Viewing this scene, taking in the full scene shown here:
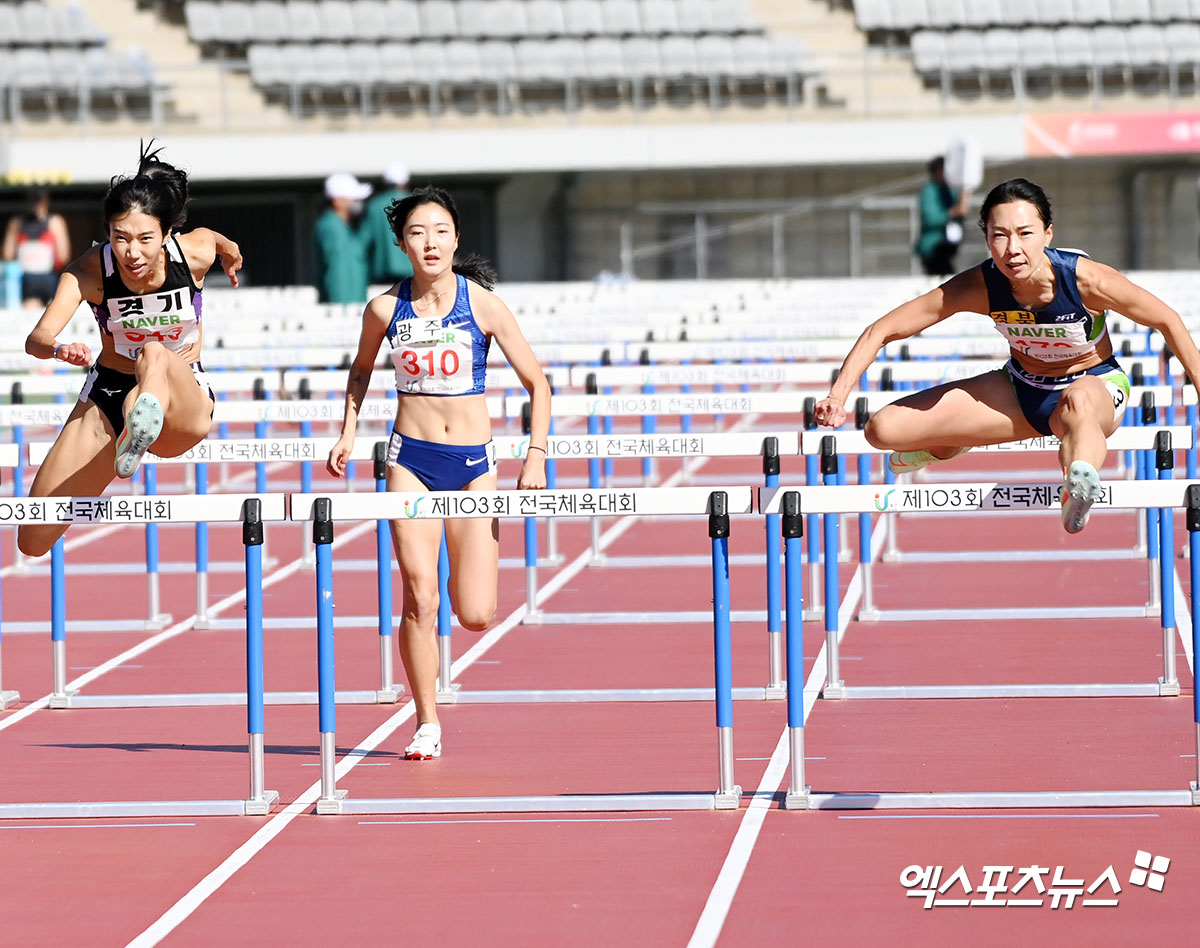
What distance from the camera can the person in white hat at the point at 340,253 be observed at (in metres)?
15.5

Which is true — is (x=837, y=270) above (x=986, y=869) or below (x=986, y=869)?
above

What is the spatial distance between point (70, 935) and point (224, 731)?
7.10ft

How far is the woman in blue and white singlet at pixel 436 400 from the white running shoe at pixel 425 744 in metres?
0.19

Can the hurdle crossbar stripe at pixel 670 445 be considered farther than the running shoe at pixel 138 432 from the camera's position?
Yes

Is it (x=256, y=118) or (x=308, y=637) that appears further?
(x=256, y=118)

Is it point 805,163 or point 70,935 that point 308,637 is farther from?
point 805,163

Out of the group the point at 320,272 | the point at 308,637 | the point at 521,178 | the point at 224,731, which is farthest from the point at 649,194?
the point at 224,731

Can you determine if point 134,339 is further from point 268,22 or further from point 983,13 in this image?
point 983,13

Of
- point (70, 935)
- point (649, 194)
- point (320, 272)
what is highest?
point (649, 194)

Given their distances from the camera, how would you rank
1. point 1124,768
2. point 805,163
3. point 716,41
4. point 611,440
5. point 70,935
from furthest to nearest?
point 716,41 < point 805,163 < point 611,440 < point 1124,768 < point 70,935

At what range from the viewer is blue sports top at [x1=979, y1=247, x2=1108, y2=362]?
18.6 feet

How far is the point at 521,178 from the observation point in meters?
28.5

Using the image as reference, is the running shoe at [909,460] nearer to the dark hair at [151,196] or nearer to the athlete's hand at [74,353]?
the dark hair at [151,196]

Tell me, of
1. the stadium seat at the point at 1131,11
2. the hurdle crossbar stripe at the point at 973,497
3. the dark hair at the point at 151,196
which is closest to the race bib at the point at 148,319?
the dark hair at the point at 151,196
